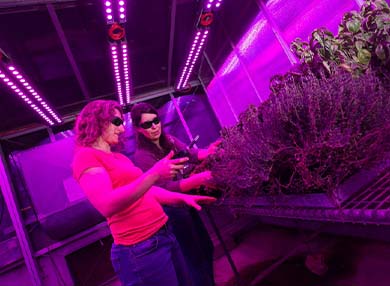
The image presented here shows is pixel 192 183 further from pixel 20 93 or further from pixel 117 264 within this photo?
pixel 20 93

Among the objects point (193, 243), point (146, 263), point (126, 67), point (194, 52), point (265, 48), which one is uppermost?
point (126, 67)

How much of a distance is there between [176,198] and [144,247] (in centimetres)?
44

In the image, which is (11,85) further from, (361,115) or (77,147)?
(361,115)

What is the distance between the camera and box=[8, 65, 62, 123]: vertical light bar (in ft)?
11.1

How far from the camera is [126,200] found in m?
1.33

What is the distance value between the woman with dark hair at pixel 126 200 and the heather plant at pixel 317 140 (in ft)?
1.63

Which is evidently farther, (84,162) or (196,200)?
(196,200)

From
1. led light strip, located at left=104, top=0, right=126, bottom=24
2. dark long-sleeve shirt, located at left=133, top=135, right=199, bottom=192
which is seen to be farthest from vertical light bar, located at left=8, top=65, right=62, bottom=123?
dark long-sleeve shirt, located at left=133, top=135, right=199, bottom=192

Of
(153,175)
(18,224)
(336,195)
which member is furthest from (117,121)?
(18,224)

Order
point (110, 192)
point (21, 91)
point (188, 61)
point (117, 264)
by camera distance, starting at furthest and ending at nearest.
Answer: point (188, 61), point (21, 91), point (117, 264), point (110, 192)

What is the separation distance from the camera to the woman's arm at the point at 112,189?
132 centimetres

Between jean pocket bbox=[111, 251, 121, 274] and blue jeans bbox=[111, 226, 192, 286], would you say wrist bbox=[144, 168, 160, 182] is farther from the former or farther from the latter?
jean pocket bbox=[111, 251, 121, 274]

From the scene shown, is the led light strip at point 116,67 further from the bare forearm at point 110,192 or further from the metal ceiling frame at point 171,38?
the bare forearm at point 110,192

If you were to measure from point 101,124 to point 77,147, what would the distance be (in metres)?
0.20
